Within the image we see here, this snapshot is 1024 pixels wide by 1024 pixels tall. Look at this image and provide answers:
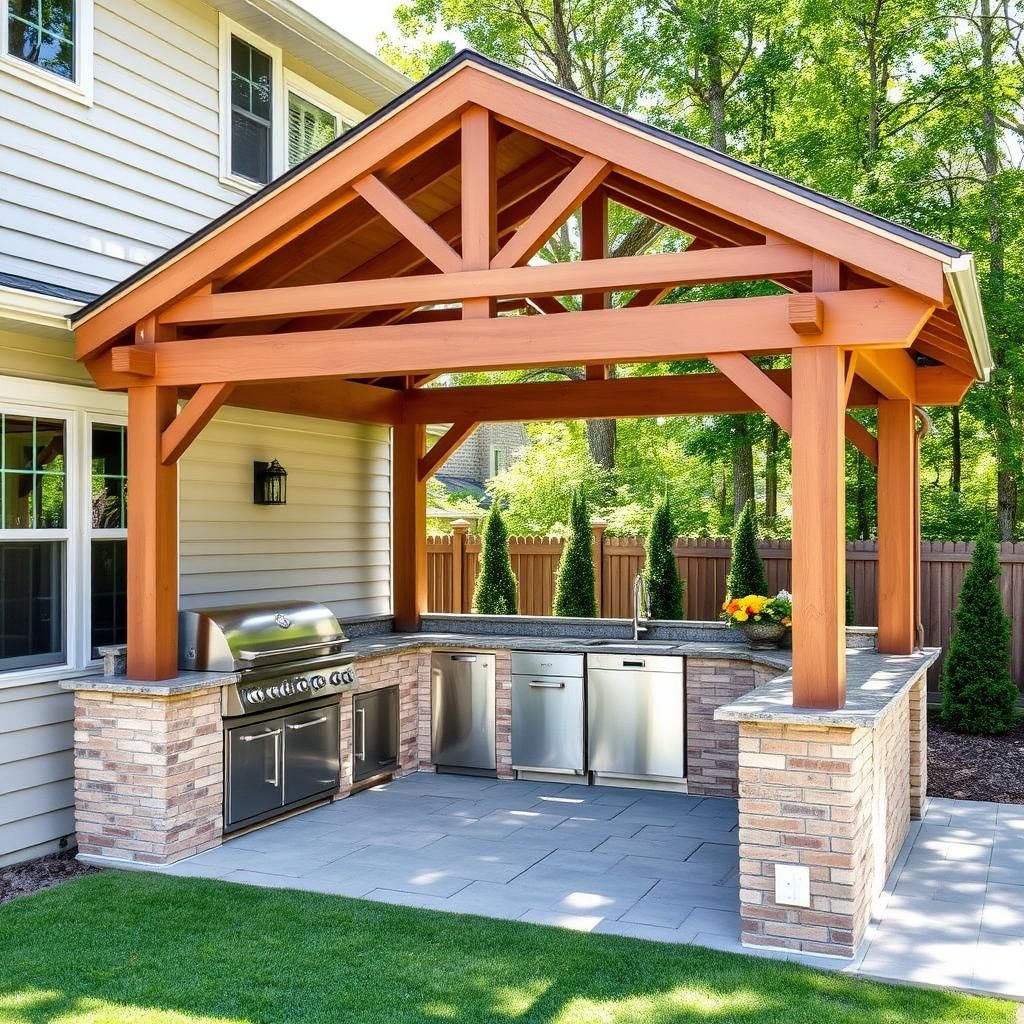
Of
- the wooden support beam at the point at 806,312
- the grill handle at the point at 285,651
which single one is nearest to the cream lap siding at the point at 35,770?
the grill handle at the point at 285,651

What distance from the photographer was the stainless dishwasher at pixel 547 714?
7.96 meters

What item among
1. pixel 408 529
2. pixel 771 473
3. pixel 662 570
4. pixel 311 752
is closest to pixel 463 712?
pixel 311 752

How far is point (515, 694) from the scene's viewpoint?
8.16 meters

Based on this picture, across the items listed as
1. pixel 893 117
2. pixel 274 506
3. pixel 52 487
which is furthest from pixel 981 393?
pixel 52 487

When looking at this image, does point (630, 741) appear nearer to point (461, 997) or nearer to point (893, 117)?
point (461, 997)

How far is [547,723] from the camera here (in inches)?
317

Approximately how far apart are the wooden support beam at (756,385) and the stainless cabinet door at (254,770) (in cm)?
355

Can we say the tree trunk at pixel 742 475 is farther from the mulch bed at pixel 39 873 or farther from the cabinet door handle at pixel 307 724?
the mulch bed at pixel 39 873

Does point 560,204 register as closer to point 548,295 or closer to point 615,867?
point 548,295

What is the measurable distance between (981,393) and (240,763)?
32.5ft

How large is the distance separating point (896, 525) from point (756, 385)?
247cm

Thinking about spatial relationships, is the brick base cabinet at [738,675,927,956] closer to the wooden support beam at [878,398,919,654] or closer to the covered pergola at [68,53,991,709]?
the covered pergola at [68,53,991,709]

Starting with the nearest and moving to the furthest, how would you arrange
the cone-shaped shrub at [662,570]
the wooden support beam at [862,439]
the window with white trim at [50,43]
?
the window with white trim at [50,43], the wooden support beam at [862,439], the cone-shaped shrub at [662,570]

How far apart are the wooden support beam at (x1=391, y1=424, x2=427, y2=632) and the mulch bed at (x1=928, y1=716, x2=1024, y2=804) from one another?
4.35 meters
